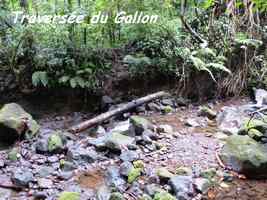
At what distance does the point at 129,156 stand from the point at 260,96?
11.1ft

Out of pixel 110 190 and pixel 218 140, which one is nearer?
pixel 110 190

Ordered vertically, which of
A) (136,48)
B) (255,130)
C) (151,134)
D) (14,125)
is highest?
(136,48)

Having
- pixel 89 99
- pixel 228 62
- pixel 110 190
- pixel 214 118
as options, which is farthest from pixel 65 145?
pixel 228 62

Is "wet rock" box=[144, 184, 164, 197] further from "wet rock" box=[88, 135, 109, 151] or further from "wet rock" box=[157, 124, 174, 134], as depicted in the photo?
"wet rock" box=[157, 124, 174, 134]

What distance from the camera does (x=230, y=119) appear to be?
6.23 metres

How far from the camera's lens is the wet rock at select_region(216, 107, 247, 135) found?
5.87 meters

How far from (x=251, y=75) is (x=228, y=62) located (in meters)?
A: 0.53

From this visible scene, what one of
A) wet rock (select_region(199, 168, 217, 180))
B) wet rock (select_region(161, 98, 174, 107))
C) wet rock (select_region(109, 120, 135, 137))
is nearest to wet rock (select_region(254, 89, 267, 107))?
wet rock (select_region(161, 98, 174, 107))

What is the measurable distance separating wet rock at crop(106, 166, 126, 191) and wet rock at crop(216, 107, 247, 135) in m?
2.05

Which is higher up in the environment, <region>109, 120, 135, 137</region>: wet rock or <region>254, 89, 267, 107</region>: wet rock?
<region>254, 89, 267, 107</region>: wet rock

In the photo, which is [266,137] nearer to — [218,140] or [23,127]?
[218,140]

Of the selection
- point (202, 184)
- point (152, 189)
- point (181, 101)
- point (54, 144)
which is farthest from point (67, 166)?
point (181, 101)

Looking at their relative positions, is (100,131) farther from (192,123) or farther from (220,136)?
(220,136)

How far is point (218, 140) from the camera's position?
5.45 metres
